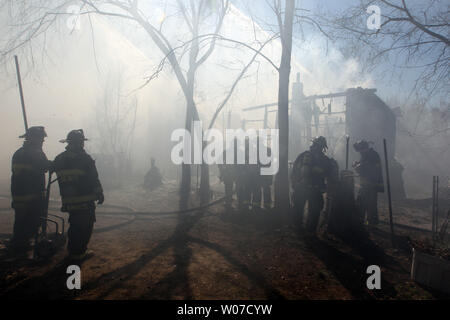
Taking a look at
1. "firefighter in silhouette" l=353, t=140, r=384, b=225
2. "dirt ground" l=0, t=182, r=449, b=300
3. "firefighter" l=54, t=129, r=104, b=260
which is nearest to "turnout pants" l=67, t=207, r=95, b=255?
"firefighter" l=54, t=129, r=104, b=260

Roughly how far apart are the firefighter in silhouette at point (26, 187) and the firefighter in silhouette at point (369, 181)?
6687mm

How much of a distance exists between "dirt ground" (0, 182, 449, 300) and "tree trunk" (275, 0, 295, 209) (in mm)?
541

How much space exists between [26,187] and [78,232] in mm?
1387

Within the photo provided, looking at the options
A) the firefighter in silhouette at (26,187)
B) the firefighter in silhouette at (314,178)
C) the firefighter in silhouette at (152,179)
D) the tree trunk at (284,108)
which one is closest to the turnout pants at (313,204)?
the firefighter in silhouette at (314,178)

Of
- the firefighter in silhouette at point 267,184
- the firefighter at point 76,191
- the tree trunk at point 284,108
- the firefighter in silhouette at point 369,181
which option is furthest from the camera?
the firefighter in silhouette at point 267,184

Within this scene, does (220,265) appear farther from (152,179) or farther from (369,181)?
(152,179)

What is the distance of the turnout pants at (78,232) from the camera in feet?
13.3

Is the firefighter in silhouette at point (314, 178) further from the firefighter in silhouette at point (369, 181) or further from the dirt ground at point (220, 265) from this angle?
the firefighter in silhouette at point (369, 181)

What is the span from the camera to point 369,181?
20.6 ft

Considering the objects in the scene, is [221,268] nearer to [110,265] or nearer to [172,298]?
[172,298]

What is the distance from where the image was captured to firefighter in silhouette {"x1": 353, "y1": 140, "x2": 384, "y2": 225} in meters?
6.27

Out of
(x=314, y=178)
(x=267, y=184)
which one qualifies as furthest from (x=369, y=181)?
(x=267, y=184)
